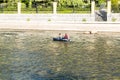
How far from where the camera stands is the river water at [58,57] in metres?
38.4

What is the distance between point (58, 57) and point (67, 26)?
2547cm

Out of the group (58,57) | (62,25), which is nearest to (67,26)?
(62,25)

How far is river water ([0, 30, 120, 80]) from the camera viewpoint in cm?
3838

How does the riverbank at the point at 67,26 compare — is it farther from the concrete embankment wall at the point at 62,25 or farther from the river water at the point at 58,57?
the river water at the point at 58,57

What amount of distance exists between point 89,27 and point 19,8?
15.6 meters

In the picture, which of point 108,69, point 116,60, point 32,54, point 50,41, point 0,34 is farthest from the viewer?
point 0,34

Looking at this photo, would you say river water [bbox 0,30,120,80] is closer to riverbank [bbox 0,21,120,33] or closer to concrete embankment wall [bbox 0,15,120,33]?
riverbank [bbox 0,21,120,33]

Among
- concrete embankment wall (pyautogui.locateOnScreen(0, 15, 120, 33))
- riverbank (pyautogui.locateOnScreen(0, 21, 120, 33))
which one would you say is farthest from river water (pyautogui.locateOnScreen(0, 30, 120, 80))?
concrete embankment wall (pyautogui.locateOnScreen(0, 15, 120, 33))

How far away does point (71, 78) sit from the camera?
121ft

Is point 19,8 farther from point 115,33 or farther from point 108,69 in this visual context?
point 108,69

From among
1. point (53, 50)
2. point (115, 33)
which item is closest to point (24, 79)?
point (53, 50)

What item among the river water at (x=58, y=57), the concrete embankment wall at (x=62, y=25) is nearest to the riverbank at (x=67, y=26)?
the concrete embankment wall at (x=62, y=25)

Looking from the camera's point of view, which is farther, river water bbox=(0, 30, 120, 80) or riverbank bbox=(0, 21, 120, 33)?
riverbank bbox=(0, 21, 120, 33)

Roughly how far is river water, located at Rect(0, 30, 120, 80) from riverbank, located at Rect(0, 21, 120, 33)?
15.5ft
